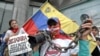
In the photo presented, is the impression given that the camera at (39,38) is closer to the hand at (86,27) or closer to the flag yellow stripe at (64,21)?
the hand at (86,27)

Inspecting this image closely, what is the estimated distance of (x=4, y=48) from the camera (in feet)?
20.3

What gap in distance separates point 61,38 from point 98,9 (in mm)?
8085

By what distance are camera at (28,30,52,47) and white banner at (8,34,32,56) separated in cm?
94

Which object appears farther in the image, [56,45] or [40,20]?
[40,20]

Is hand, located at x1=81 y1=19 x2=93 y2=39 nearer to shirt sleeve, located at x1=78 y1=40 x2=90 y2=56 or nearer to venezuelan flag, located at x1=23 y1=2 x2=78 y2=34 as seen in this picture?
shirt sleeve, located at x1=78 y1=40 x2=90 y2=56

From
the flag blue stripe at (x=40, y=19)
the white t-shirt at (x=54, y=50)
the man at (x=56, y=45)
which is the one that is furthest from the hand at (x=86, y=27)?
the flag blue stripe at (x=40, y=19)

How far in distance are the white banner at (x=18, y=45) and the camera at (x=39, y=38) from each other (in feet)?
3.10

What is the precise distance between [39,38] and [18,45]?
144 centimetres

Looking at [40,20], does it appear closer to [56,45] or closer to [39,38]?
[56,45]

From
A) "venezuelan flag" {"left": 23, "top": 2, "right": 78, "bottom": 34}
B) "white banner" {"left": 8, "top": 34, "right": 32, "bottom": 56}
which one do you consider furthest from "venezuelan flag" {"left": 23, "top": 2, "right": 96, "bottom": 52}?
"white banner" {"left": 8, "top": 34, "right": 32, "bottom": 56}

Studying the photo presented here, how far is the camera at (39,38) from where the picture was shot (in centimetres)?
392

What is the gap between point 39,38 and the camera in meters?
3.96

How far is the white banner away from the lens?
5094mm

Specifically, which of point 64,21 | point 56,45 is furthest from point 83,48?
point 64,21
